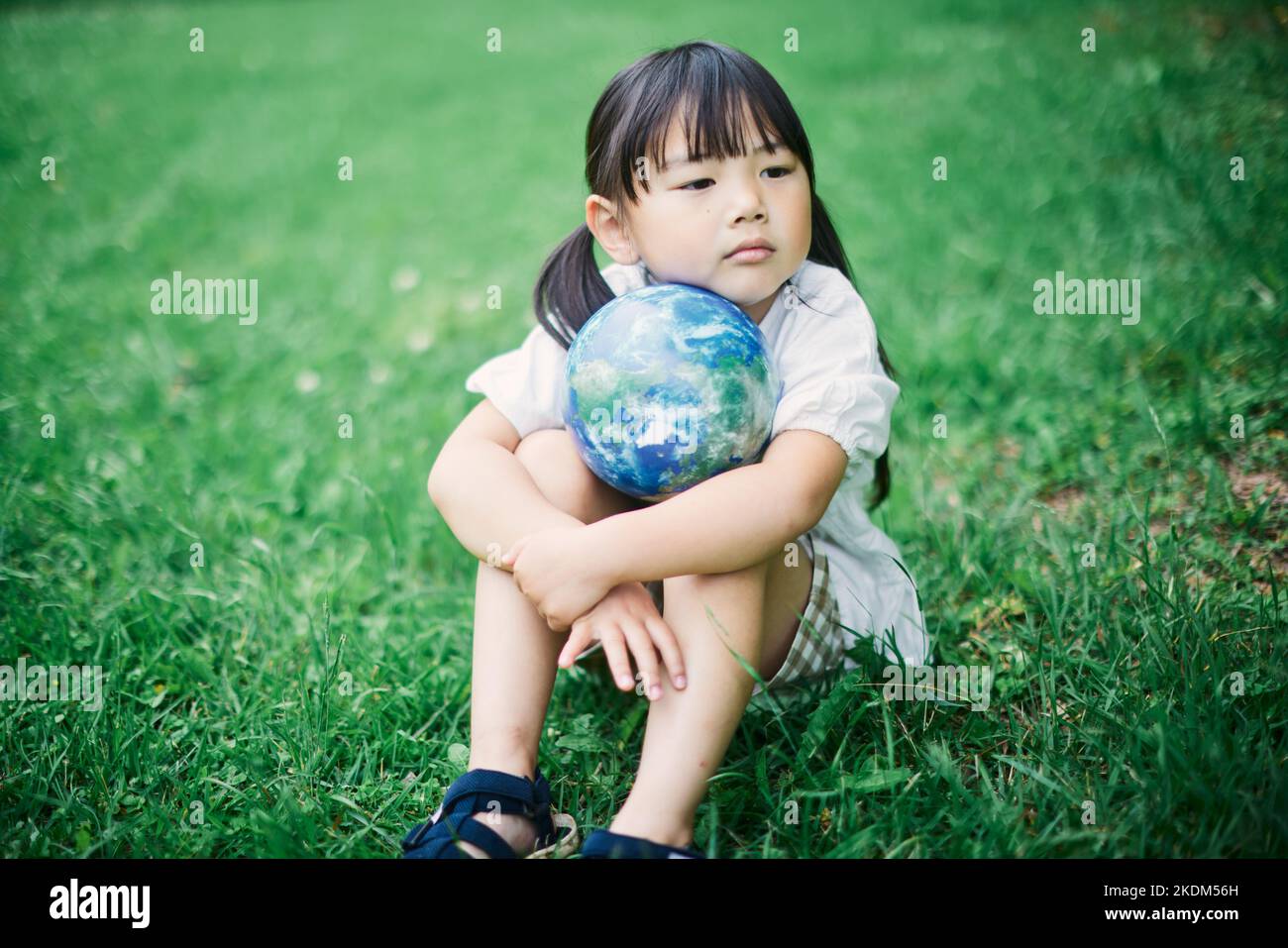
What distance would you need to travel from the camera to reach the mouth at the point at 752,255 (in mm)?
2111

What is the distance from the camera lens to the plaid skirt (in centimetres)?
224

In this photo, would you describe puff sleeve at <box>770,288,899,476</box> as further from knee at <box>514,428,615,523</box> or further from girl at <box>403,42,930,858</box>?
knee at <box>514,428,615,523</box>

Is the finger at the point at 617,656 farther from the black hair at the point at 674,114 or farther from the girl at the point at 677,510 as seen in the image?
the black hair at the point at 674,114

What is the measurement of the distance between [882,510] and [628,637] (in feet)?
4.71

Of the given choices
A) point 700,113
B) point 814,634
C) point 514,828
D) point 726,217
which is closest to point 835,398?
point 726,217

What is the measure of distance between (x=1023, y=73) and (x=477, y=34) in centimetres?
723

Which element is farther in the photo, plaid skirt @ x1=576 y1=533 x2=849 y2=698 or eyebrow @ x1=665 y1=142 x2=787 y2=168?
plaid skirt @ x1=576 y1=533 x2=849 y2=698

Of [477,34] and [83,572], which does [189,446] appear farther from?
[477,34]

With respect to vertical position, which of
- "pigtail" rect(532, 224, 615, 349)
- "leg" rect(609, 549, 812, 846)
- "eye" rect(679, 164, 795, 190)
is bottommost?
"leg" rect(609, 549, 812, 846)

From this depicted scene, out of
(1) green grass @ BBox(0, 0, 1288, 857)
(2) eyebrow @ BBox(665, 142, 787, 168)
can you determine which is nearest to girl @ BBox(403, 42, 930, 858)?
(2) eyebrow @ BBox(665, 142, 787, 168)

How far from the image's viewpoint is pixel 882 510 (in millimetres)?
3139

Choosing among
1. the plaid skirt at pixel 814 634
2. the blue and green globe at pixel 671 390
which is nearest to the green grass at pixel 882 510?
the plaid skirt at pixel 814 634

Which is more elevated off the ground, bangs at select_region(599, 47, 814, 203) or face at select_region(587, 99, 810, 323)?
bangs at select_region(599, 47, 814, 203)

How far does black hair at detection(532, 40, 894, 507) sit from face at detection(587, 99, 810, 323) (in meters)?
0.03
